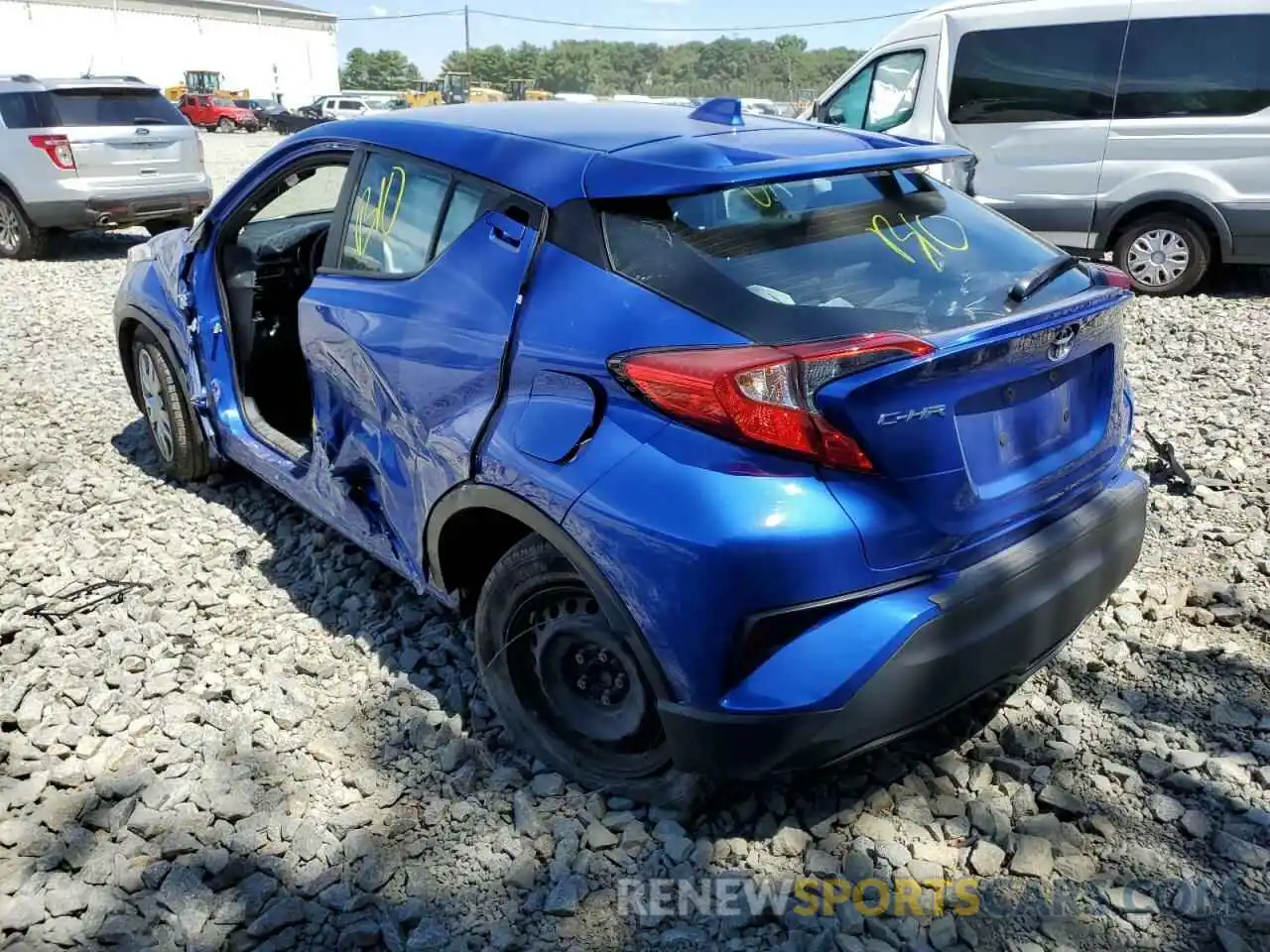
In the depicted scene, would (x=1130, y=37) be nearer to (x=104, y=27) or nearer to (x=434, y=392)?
(x=434, y=392)

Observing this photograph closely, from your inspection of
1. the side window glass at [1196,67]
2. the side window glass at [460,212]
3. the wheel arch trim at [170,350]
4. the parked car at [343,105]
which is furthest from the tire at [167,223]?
the parked car at [343,105]

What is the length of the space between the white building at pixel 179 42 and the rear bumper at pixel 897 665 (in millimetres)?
54423

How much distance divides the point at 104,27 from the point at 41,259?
54.0 m

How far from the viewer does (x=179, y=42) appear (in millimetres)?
59594

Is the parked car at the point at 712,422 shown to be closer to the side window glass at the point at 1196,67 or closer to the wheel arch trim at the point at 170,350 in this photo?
the wheel arch trim at the point at 170,350

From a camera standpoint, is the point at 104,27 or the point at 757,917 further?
the point at 104,27

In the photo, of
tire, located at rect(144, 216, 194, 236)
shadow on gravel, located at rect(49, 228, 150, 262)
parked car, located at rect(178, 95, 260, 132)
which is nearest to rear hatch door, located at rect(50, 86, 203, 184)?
tire, located at rect(144, 216, 194, 236)

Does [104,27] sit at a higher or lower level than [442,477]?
higher

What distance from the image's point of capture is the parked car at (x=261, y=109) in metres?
43.2

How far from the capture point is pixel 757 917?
2.31 meters

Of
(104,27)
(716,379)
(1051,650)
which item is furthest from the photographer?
(104,27)

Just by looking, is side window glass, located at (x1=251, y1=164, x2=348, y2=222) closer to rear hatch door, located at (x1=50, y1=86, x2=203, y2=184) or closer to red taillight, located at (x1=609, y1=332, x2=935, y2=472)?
red taillight, located at (x1=609, y1=332, x2=935, y2=472)

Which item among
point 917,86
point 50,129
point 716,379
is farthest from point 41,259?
point 716,379

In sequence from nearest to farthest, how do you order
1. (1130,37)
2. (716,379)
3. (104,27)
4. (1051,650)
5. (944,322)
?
(716,379)
(944,322)
(1051,650)
(1130,37)
(104,27)
